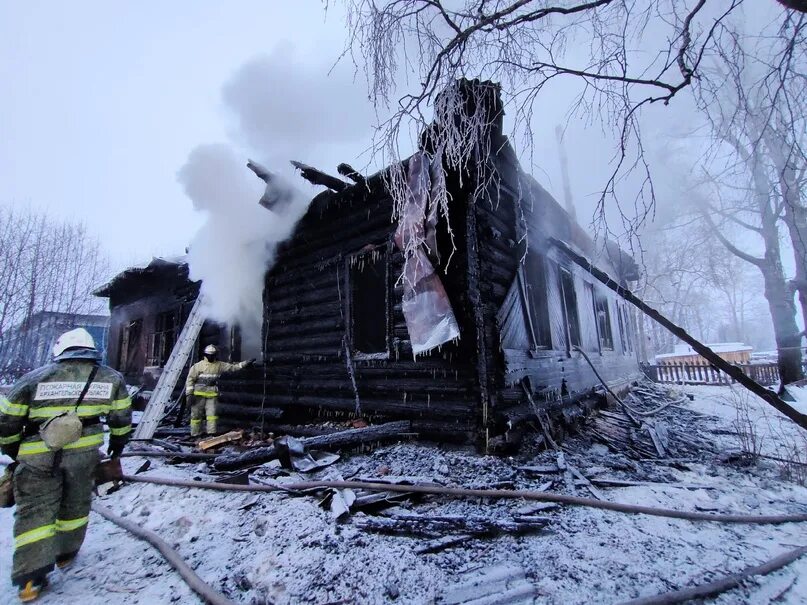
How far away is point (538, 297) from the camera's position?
712cm

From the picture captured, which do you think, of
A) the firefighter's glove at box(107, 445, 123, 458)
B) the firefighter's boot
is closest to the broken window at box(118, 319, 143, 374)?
the firefighter's glove at box(107, 445, 123, 458)

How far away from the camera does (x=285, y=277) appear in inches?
306

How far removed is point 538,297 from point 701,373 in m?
14.7

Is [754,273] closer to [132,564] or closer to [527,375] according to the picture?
[527,375]

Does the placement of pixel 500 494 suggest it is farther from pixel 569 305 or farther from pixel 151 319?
pixel 151 319

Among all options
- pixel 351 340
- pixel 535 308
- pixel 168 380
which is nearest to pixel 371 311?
pixel 351 340

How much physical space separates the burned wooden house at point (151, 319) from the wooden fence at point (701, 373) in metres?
18.3

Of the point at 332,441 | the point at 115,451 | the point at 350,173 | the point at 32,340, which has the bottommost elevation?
the point at 332,441

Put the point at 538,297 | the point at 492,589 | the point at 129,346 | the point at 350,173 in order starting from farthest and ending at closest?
the point at 129,346
the point at 538,297
the point at 350,173
the point at 492,589

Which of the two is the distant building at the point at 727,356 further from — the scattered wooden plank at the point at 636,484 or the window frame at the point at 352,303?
the window frame at the point at 352,303

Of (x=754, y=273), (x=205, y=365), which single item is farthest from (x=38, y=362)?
(x=754, y=273)

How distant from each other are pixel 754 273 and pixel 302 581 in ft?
181

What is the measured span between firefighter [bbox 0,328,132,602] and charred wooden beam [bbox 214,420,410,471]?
175 cm

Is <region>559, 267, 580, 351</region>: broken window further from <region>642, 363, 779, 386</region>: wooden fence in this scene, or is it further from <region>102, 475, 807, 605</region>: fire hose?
→ <region>642, 363, 779, 386</region>: wooden fence
